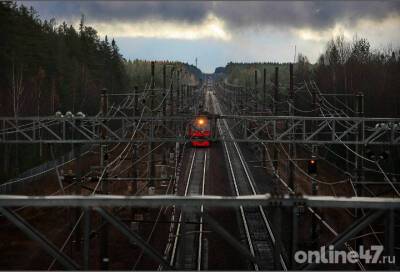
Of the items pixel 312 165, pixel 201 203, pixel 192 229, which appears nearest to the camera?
pixel 201 203

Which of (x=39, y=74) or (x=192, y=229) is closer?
(x=192, y=229)

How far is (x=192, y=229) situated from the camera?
2033 cm

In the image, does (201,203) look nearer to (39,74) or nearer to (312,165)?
(312,165)

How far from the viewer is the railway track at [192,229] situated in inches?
231

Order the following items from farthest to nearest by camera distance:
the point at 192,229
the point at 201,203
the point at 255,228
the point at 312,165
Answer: the point at 192,229 < the point at 255,228 < the point at 312,165 < the point at 201,203

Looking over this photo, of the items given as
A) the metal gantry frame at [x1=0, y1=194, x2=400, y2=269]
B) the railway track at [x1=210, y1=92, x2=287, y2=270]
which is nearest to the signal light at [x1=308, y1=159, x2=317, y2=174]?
the railway track at [x1=210, y1=92, x2=287, y2=270]

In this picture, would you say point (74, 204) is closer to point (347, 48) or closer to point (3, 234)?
point (3, 234)

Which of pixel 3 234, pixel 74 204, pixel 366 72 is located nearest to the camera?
pixel 74 204

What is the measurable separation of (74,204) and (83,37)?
189ft

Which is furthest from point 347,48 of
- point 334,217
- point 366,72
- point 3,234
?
point 3,234

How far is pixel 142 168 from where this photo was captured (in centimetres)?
3541

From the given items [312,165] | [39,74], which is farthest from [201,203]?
[39,74]

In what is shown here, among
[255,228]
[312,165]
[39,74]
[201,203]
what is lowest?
[255,228]

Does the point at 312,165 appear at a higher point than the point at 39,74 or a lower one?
lower
